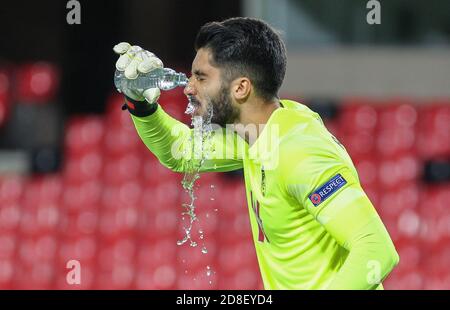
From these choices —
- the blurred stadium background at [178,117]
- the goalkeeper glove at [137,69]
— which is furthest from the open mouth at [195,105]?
the blurred stadium background at [178,117]

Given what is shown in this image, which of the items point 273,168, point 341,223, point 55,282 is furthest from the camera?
point 55,282

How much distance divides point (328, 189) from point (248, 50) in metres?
0.56

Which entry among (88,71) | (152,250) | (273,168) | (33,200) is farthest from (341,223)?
(88,71)

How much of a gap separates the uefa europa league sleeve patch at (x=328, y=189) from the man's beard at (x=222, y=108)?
48 centimetres

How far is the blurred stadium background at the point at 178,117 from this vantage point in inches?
312

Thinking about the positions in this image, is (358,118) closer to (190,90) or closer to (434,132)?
(434,132)

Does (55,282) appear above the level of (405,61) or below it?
below

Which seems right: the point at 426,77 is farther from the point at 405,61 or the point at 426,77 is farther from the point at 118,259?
the point at 118,259

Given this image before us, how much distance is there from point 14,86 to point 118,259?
2145 millimetres

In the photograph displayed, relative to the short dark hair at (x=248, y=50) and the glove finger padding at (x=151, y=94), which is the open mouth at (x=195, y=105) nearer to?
the short dark hair at (x=248, y=50)

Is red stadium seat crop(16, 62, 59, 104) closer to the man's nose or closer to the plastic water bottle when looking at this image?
the plastic water bottle

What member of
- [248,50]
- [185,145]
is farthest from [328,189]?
[185,145]

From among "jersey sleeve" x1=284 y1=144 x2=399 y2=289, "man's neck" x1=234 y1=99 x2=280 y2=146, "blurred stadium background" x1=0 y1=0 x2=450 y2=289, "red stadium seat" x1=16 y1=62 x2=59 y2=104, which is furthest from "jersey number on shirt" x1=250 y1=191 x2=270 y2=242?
"red stadium seat" x1=16 y1=62 x2=59 y2=104

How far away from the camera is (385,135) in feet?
27.6
